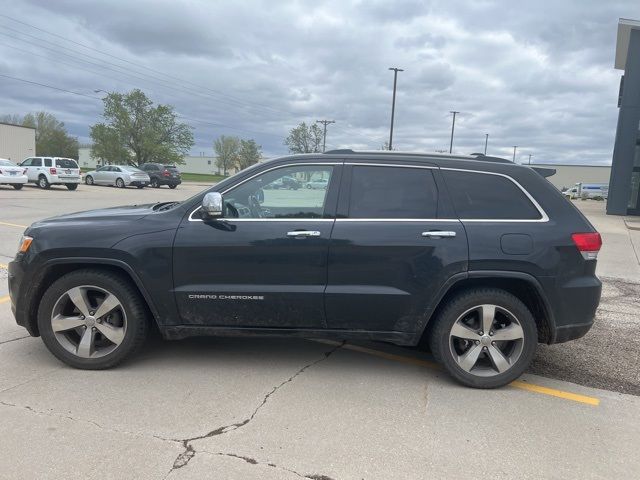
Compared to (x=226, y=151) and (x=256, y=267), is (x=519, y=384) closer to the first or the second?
(x=256, y=267)

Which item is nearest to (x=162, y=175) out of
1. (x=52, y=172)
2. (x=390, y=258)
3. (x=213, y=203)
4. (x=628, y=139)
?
(x=52, y=172)

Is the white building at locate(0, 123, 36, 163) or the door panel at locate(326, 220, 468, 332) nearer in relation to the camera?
the door panel at locate(326, 220, 468, 332)

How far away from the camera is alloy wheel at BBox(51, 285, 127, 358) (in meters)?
3.92

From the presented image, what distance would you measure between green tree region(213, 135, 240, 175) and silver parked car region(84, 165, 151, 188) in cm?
7563

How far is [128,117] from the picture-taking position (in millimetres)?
62344

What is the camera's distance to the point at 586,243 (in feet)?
12.4

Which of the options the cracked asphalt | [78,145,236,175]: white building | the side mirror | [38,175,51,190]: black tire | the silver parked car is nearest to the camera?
the cracked asphalt

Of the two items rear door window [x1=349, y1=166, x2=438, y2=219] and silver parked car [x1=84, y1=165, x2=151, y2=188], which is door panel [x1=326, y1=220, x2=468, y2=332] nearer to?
rear door window [x1=349, y1=166, x2=438, y2=219]

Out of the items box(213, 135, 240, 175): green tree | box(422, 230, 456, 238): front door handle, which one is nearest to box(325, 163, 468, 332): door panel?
box(422, 230, 456, 238): front door handle

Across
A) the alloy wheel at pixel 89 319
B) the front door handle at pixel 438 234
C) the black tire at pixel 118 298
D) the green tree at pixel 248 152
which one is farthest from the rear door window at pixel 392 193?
the green tree at pixel 248 152

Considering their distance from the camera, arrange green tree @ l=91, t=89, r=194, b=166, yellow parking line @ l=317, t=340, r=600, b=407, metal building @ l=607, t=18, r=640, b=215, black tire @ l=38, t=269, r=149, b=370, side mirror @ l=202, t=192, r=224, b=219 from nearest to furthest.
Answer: side mirror @ l=202, t=192, r=224, b=219
yellow parking line @ l=317, t=340, r=600, b=407
black tire @ l=38, t=269, r=149, b=370
metal building @ l=607, t=18, r=640, b=215
green tree @ l=91, t=89, r=194, b=166

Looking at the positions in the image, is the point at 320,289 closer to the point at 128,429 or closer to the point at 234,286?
the point at 234,286

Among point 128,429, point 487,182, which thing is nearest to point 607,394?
point 487,182

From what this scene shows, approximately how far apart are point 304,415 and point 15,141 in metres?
52.6
